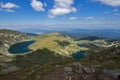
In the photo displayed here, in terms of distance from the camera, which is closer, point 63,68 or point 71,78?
point 71,78

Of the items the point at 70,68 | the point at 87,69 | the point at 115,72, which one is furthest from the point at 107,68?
the point at 70,68

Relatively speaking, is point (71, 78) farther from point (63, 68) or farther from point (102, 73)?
point (102, 73)

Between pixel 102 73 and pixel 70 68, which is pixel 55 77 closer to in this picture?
pixel 70 68

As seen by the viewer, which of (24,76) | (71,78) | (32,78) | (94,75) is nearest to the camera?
(71,78)

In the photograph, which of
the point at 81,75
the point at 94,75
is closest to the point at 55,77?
the point at 81,75

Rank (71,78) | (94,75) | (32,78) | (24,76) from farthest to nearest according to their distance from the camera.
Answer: (24,76) < (32,78) < (94,75) < (71,78)

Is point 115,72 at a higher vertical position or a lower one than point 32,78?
higher
